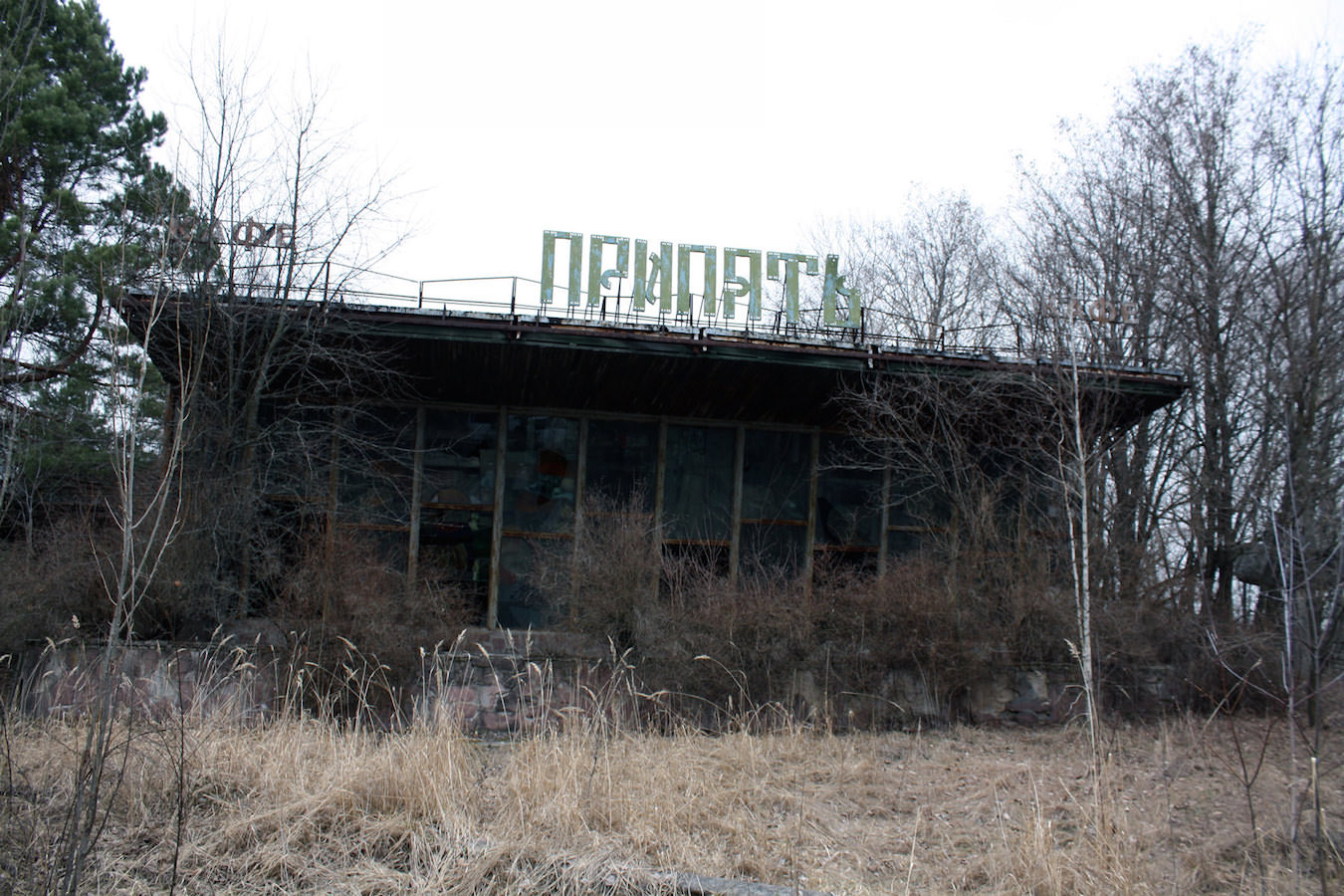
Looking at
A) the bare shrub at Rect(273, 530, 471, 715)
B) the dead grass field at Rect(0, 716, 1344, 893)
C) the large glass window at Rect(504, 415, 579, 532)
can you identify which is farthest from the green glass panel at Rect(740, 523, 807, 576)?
the dead grass field at Rect(0, 716, 1344, 893)

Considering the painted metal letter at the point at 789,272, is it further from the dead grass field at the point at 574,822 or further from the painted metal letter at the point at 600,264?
the dead grass field at the point at 574,822

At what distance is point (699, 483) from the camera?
16172 mm

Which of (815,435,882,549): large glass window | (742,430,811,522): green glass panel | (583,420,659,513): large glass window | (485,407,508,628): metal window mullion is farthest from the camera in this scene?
(815,435,882,549): large glass window

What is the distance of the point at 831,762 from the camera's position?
339 inches

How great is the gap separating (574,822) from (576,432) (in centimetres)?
1052

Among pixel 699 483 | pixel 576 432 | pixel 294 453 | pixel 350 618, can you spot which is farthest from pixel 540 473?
pixel 350 618

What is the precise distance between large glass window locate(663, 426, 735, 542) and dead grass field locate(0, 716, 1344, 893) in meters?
8.02

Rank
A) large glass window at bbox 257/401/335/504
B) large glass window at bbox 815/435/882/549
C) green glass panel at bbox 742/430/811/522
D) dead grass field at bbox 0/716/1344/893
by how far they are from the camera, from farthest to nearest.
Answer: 1. large glass window at bbox 815/435/882/549
2. green glass panel at bbox 742/430/811/522
3. large glass window at bbox 257/401/335/504
4. dead grass field at bbox 0/716/1344/893

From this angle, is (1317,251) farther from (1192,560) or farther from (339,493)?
(339,493)

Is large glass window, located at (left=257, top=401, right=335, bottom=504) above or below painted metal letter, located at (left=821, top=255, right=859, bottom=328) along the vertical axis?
below

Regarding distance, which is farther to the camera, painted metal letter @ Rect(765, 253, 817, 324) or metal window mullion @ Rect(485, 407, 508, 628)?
painted metal letter @ Rect(765, 253, 817, 324)

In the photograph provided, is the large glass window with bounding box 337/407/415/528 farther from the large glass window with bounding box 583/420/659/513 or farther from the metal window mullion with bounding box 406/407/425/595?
the large glass window with bounding box 583/420/659/513

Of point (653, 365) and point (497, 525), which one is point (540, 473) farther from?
point (653, 365)

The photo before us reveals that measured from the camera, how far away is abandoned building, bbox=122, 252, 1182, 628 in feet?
46.1
